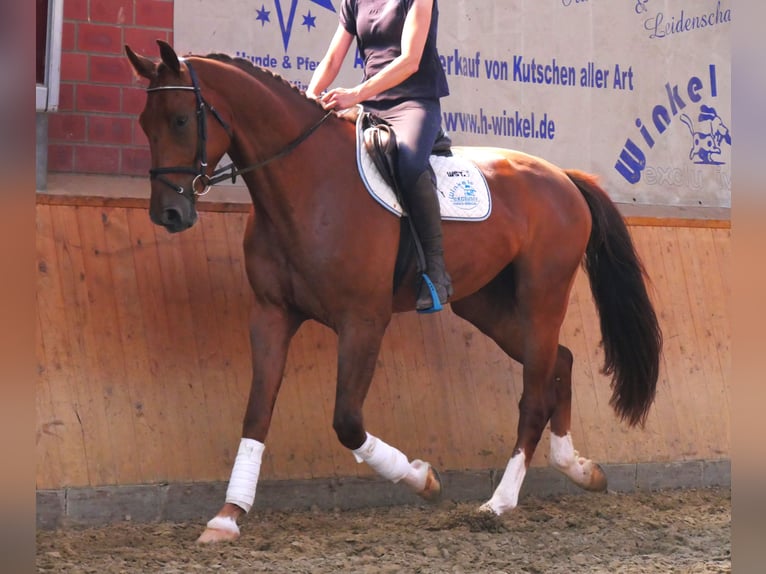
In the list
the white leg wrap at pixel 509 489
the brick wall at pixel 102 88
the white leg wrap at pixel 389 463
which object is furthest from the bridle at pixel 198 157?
the white leg wrap at pixel 509 489

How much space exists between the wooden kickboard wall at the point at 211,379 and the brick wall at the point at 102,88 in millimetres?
792

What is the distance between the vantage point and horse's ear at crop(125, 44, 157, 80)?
15.2 ft

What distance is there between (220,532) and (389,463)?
2.95ft

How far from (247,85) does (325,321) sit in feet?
4.07

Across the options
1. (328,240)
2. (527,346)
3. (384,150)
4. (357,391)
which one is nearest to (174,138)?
(328,240)

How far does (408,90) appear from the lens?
5434 millimetres

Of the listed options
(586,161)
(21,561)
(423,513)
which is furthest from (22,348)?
(586,161)

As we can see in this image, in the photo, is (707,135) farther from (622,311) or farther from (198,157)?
(198,157)

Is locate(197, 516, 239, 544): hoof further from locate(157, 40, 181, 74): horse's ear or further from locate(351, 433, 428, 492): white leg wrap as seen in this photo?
locate(157, 40, 181, 74): horse's ear

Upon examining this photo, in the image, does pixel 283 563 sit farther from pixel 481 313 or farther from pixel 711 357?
pixel 711 357

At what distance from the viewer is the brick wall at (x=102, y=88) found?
6262mm

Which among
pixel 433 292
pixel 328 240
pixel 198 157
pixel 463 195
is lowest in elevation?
pixel 433 292

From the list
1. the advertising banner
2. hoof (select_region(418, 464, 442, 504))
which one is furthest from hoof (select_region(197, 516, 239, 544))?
the advertising banner

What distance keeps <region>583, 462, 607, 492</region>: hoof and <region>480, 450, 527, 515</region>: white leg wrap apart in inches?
24.8
